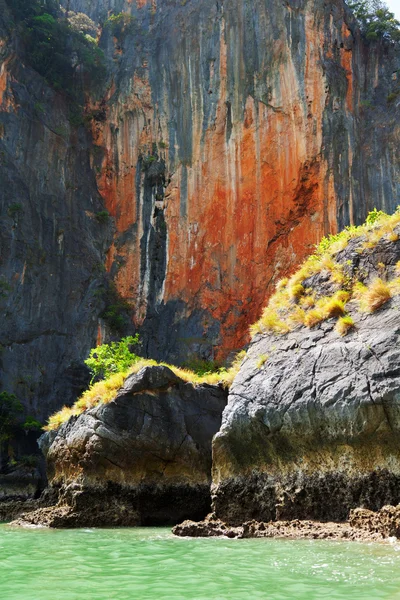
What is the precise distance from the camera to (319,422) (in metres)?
11.2

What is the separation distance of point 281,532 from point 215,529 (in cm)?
147

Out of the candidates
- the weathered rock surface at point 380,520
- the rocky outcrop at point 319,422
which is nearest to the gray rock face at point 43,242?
the rocky outcrop at point 319,422

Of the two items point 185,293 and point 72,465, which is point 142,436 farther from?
point 185,293

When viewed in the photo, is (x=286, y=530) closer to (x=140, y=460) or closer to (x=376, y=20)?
(x=140, y=460)

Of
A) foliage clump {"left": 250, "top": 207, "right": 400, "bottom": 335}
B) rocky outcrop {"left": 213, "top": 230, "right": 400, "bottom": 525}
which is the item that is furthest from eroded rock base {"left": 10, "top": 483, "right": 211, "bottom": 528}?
foliage clump {"left": 250, "top": 207, "right": 400, "bottom": 335}

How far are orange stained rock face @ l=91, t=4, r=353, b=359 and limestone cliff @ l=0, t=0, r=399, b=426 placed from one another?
3.4 inches

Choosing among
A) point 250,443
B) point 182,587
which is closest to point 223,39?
point 250,443

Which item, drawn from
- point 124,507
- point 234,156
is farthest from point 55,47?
point 124,507

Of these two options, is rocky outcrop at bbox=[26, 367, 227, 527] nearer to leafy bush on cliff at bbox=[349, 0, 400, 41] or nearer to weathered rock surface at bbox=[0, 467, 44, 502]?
weathered rock surface at bbox=[0, 467, 44, 502]

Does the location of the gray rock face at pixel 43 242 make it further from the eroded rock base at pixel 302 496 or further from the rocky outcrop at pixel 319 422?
the eroded rock base at pixel 302 496

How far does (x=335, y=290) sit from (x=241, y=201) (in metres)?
28.7

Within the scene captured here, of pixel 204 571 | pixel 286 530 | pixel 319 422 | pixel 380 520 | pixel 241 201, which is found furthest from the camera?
pixel 241 201

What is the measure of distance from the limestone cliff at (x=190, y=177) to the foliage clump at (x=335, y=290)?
23.8 meters

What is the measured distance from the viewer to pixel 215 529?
11.9 metres
